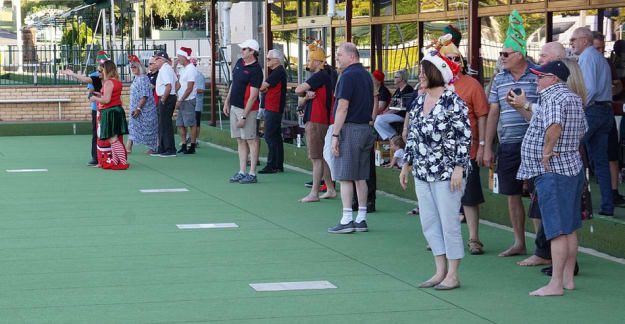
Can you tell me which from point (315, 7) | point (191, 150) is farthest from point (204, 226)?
point (315, 7)

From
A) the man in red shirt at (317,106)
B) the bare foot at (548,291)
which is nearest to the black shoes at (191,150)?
the man in red shirt at (317,106)

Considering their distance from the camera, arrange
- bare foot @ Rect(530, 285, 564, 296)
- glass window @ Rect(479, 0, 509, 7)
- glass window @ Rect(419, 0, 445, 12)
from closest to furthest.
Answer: bare foot @ Rect(530, 285, 564, 296) → glass window @ Rect(479, 0, 509, 7) → glass window @ Rect(419, 0, 445, 12)

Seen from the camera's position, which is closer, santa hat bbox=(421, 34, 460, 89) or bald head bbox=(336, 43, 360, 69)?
santa hat bbox=(421, 34, 460, 89)

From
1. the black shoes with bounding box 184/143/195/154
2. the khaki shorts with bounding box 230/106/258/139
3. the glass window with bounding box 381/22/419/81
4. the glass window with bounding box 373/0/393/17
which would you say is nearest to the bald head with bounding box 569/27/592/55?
the khaki shorts with bounding box 230/106/258/139

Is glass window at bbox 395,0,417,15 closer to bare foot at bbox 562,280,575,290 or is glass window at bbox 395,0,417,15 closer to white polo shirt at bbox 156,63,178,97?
white polo shirt at bbox 156,63,178,97

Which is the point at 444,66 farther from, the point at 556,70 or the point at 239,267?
the point at 239,267

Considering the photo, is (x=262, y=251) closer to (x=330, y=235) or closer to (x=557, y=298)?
(x=330, y=235)

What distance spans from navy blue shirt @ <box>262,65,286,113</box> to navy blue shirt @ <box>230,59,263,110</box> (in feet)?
2.04

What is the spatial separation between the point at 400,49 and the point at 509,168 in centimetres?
935

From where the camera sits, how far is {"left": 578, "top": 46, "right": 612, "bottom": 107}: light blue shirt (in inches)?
384

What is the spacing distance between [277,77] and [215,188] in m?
1.79

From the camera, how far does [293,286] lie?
7.51m

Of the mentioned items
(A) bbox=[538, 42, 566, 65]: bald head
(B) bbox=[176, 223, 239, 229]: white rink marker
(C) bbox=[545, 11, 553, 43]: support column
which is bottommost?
(B) bbox=[176, 223, 239, 229]: white rink marker

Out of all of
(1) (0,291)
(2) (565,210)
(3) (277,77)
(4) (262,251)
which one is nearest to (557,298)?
(2) (565,210)
